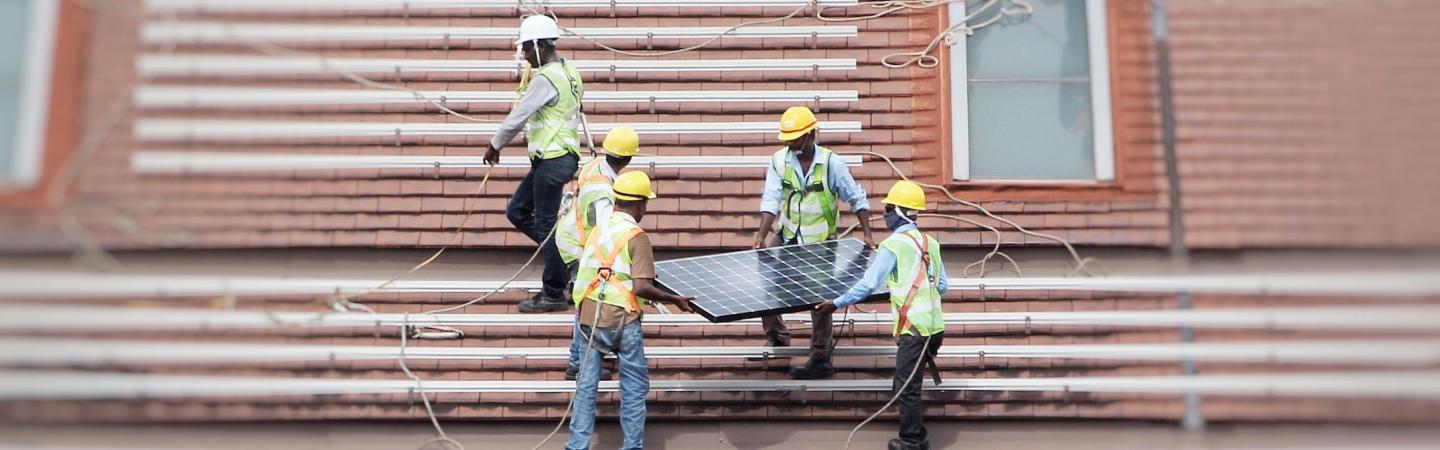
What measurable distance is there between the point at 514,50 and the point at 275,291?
2553 mm

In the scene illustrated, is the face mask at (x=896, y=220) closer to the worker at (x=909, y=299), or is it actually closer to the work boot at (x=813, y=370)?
the worker at (x=909, y=299)

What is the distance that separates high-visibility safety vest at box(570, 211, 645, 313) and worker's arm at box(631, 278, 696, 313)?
A: 0.07 m

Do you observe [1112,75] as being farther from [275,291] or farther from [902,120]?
[275,291]

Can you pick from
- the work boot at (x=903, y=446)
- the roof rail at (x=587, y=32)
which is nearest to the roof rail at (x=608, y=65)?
the roof rail at (x=587, y=32)

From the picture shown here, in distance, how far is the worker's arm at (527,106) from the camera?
9.46 m

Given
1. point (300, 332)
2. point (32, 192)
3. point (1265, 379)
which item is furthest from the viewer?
point (300, 332)

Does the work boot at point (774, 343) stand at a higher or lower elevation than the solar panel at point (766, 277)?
lower

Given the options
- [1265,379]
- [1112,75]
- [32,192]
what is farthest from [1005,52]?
[32,192]

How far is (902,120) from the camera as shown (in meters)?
10.5

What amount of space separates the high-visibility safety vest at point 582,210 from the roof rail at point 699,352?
75 centimetres

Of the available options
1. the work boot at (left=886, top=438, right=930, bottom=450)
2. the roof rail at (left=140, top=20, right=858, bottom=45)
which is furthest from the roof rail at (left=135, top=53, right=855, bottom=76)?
the work boot at (left=886, top=438, right=930, bottom=450)

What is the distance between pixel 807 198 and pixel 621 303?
161 centimetres

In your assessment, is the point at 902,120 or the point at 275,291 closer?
the point at 275,291

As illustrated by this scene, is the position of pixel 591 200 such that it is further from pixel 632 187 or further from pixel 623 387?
pixel 623 387
